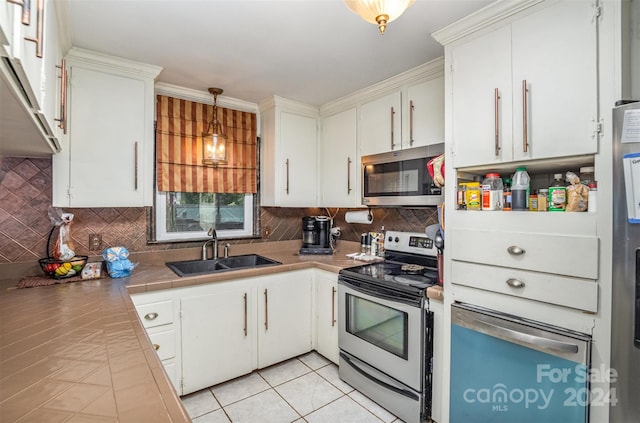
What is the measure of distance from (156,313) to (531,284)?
6.75 ft

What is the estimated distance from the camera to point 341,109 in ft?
9.25

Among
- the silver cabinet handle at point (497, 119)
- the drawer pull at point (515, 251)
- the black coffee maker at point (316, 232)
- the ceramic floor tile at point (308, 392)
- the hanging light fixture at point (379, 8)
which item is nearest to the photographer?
the hanging light fixture at point (379, 8)

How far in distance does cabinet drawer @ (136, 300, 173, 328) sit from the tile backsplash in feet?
2.37

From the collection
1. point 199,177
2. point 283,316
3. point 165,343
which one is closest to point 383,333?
point 283,316

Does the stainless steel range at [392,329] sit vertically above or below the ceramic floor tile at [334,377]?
above

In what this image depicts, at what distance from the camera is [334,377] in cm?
231

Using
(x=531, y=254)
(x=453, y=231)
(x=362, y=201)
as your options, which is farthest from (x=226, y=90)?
(x=531, y=254)

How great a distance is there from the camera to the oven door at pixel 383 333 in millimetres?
1767

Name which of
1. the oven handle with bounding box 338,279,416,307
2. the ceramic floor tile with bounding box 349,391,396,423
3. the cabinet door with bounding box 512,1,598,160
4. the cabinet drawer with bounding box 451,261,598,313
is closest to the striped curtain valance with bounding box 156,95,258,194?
the oven handle with bounding box 338,279,416,307

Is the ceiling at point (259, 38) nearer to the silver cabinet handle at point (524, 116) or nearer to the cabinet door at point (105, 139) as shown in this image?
the cabinet door at point (105, 139)

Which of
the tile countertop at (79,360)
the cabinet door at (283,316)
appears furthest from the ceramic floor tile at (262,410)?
the tile countertop at (79,360)

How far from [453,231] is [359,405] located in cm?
132

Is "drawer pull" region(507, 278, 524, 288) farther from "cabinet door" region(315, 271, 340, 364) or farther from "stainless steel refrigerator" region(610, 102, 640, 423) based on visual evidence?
"cabinet door" region(315, 271, 340, 364)

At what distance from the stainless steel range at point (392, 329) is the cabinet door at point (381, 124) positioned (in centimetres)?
76
